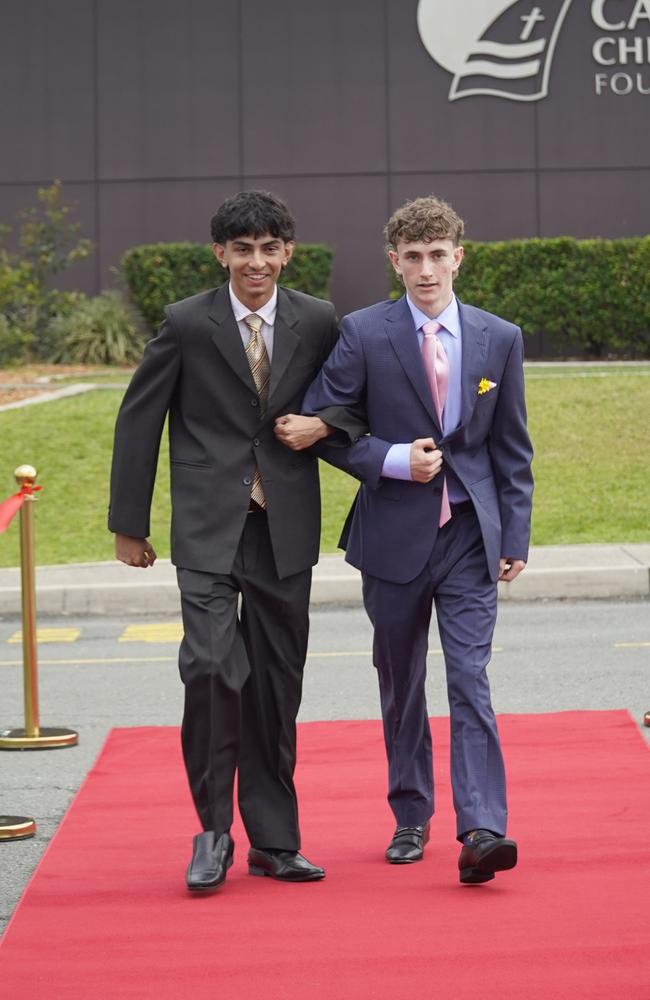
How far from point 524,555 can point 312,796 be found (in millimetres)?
1613

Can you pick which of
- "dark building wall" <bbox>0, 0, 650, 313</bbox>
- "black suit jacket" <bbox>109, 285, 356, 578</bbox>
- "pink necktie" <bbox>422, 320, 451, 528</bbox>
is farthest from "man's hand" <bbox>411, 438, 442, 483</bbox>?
"dark building wall" <bbox>0, 0, 650, 313</bbox>

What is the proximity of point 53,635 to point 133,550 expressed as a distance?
19.1 ft

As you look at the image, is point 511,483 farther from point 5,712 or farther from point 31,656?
point 5,712

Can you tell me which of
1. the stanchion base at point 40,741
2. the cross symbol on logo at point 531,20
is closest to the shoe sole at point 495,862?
the stanchion base at point 40,741

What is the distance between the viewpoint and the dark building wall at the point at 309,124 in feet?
84.5

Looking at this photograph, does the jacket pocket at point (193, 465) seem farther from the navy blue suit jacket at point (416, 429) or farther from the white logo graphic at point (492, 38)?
the white logo graphic at point (492, 38)

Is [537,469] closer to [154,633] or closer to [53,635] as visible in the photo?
[154,633]

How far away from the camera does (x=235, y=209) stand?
213 inches

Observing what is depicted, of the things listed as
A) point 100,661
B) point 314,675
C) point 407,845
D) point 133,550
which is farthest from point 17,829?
point 100,661

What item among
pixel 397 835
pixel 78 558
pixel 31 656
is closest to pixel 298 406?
pixel 397 835

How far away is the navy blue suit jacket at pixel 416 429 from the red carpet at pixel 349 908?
99 cm

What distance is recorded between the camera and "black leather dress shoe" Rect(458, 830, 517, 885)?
5125 mm

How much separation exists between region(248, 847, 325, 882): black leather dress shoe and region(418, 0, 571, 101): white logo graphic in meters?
21.4

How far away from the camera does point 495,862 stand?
16.9 feet
